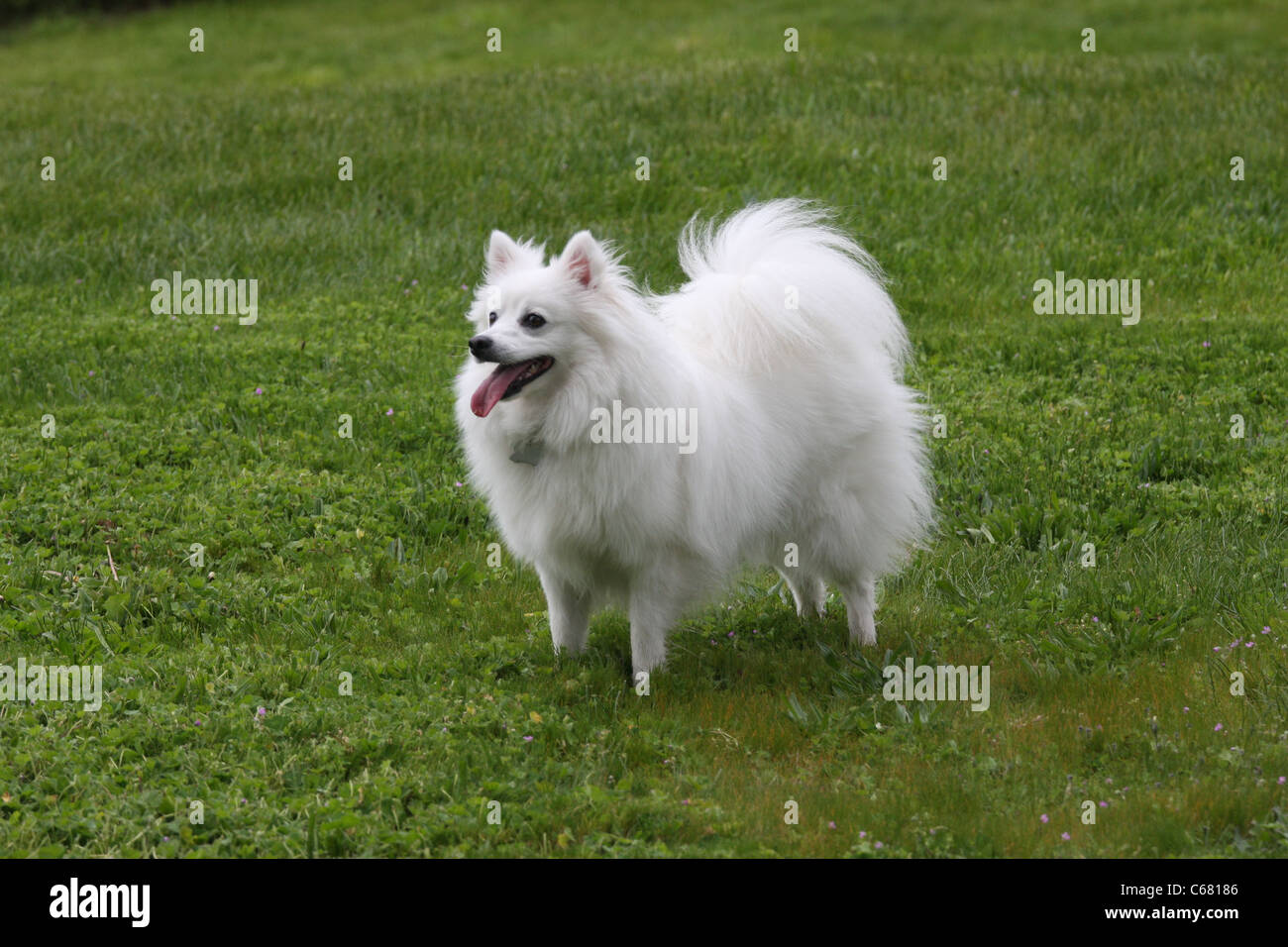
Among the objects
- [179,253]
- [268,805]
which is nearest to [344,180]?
[179,253]

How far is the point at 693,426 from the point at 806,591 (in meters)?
1.47

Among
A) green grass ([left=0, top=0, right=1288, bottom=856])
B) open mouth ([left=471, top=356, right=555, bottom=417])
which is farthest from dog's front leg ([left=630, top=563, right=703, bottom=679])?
open mouth ([left=471, top=356, right=555, bottom=417])

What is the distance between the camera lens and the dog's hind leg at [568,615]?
5820 mm

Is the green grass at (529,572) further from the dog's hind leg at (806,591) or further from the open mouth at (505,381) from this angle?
the open mouth at (505,381)

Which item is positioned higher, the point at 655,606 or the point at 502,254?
the point at 502,254

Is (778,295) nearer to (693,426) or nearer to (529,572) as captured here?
(693,426)

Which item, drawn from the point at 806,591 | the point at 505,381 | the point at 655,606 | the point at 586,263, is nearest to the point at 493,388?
the point at 505,381

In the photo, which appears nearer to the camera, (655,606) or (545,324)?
(545,324)

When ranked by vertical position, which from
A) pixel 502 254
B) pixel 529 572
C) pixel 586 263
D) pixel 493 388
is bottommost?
pixel 529 572

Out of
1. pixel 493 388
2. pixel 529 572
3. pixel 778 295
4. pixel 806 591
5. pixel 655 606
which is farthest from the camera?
pixel 529 572

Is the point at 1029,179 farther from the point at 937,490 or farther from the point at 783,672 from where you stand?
the point at 783,672

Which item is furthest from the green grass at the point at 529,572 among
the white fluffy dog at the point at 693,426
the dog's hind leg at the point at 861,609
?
the white fluffy dog at the point at 693,426

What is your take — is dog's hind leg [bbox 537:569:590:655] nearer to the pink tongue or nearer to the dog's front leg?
the dog's front leg

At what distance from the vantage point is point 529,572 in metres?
6.96
